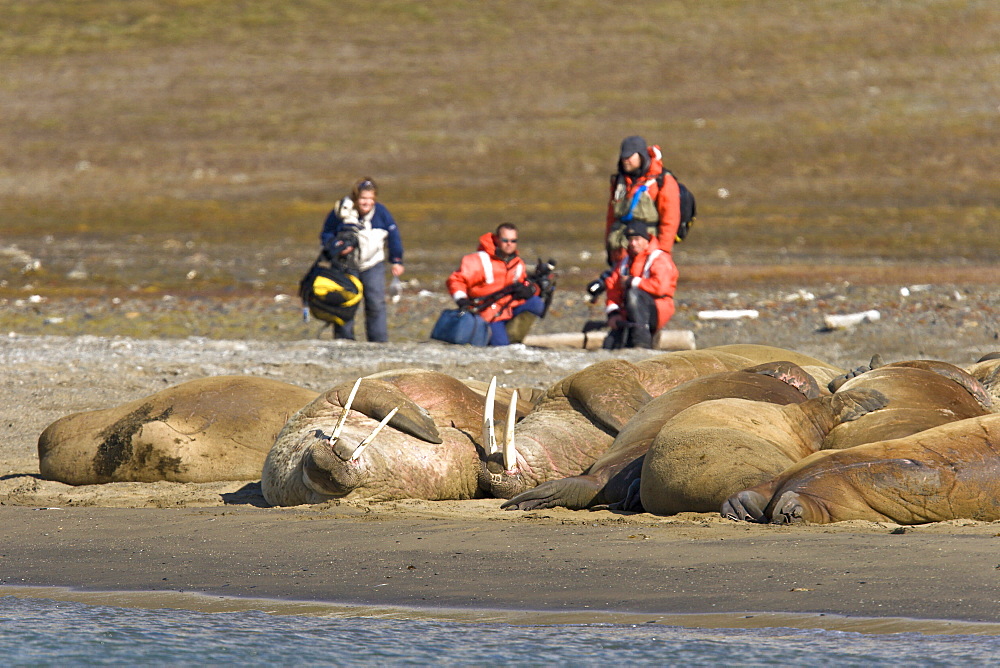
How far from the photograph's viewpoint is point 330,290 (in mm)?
12789

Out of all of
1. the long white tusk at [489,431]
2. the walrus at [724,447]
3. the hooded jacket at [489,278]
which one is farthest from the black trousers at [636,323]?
the walrus at [724,447]

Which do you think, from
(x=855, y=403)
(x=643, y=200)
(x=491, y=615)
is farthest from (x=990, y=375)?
(x=643, y=200)

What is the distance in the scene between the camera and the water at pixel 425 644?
13.4 ft

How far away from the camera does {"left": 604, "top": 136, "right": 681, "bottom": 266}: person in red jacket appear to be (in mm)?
12766

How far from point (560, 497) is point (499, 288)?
632 centimetres

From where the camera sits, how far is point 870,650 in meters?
4.07

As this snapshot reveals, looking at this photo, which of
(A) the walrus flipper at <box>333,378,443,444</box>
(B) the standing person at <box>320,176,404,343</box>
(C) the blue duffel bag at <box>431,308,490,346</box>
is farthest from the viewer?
(B) the standing person at <box>320,176,404,343</box>

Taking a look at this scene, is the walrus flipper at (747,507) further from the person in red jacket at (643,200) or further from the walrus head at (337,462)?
the person in red jacket at (643,200)

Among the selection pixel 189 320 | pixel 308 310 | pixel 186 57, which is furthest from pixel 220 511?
pixel 186 57

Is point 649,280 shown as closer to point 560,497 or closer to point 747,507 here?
point 560,497

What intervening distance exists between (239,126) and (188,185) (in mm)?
5060

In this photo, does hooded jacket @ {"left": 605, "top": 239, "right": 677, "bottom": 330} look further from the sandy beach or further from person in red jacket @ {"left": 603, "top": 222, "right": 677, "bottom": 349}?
the sandy beach

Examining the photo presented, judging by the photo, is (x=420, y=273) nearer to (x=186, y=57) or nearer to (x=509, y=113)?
(x=509, y=113)

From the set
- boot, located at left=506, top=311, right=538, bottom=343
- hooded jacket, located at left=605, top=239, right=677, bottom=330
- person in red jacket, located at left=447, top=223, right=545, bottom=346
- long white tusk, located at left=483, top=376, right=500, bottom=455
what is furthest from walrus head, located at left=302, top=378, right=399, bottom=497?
boot, located at left=506, top=311, right=538, bottom=343
